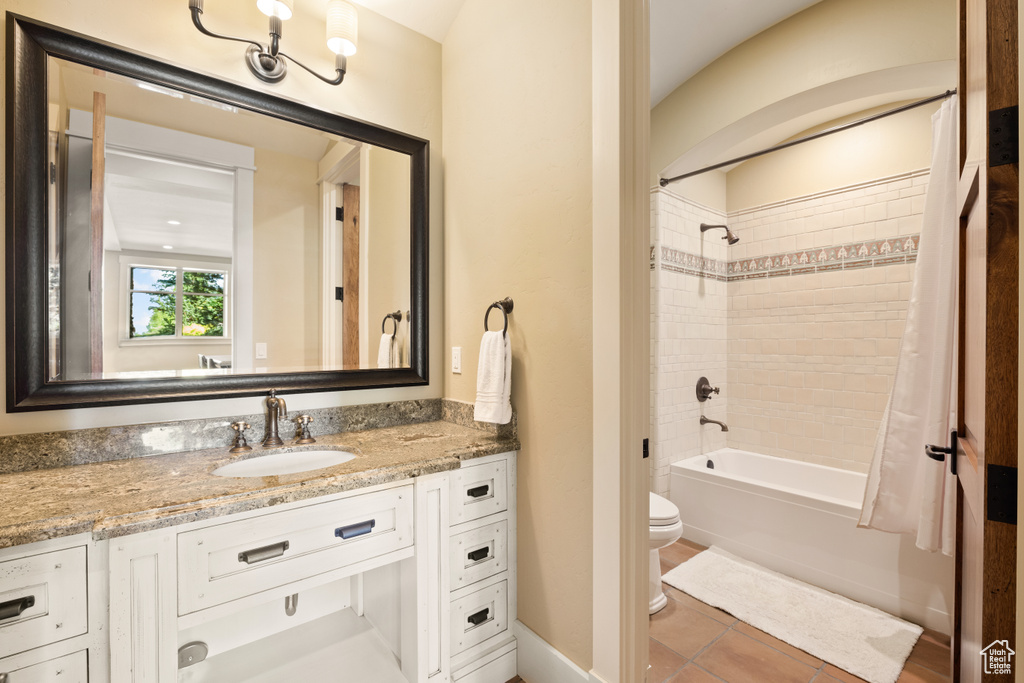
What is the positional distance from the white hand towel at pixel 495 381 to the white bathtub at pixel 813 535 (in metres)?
1.66

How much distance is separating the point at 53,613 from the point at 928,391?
2.59 meters

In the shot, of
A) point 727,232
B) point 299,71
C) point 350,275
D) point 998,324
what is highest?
point 299,71

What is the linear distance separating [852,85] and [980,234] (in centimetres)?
167

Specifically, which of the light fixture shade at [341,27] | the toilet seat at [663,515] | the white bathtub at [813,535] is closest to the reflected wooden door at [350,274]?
the light fixture shade at [341,27]

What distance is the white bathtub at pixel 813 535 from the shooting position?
6.08ft

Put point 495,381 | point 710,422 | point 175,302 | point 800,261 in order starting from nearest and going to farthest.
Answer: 1. point 175,302
2. point 495,381
3. point 800,261
4. point 710,422

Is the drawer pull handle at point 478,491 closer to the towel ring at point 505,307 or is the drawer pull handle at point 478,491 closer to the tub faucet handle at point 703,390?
the towel ring at point 505,307

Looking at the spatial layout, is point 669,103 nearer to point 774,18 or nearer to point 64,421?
point 774,18

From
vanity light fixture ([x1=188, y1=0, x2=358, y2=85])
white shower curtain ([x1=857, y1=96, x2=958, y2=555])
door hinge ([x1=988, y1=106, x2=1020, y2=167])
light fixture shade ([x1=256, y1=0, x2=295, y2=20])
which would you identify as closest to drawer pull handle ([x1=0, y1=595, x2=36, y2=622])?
vanity light fixture ([x1=188, y1=0, x2=358, y2=85])

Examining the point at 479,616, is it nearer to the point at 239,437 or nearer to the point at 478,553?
the point at 478,553

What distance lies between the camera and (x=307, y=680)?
141cm

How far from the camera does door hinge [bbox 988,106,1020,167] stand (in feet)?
1.97

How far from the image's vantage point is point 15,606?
0.84 meters

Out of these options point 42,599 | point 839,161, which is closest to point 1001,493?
point 42,599
